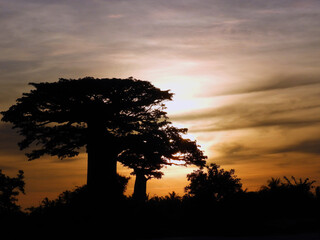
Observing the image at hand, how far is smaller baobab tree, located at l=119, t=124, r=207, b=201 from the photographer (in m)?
29.7

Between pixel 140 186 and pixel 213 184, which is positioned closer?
pixel 213 184

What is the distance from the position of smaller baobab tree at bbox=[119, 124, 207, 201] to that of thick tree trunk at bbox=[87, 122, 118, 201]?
1.20 meters

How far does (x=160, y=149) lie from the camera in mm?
29859

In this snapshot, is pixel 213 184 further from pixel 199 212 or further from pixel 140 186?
pixel 140 186

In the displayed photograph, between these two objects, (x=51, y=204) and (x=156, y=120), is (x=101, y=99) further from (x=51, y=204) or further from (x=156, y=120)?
(x=51, y=204)

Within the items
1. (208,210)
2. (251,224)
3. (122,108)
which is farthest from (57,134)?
(251,224)

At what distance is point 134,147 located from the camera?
97.6 feet

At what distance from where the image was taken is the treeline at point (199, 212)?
20.9 meters

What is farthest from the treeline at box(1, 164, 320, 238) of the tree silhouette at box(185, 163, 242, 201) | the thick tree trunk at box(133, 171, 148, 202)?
the thick tree trunk at box(133, 171, 148, 202)

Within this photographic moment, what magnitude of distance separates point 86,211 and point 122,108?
7725 millimetres

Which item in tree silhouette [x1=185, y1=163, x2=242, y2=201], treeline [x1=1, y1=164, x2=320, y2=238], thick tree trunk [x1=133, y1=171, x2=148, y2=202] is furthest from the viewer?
thick tree trunk [x1=133, y1=171, x2=148, y2=202]

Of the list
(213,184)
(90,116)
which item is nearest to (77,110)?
(90,116)

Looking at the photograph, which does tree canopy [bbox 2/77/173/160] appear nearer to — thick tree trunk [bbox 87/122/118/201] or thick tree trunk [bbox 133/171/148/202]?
thick tree trunk [bbox 87/122/118/201]

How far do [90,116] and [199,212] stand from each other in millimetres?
10413
